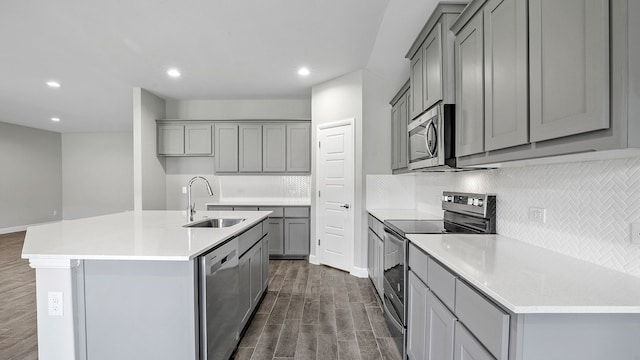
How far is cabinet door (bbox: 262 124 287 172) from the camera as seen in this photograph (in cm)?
494

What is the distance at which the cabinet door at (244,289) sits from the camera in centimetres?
226

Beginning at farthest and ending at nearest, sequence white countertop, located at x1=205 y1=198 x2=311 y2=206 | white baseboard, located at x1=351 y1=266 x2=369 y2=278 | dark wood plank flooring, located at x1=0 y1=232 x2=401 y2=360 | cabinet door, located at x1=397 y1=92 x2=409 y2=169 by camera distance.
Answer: white countertop, located at x1=205 y1=198 x2=311 y2=206 < white baseboard, located at x1=351 y1=266 x2=369 y2=278 < cabinet door, located at x1=397 y1=92 x2=409 y2=169 < dark wood plank flooring, located at x1=0 y1=232 x2=401 y2=360

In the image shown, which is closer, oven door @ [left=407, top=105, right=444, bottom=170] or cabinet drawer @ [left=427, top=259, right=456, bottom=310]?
cabinet drawer @ [left=427, top=259, right=456, bottom=310]

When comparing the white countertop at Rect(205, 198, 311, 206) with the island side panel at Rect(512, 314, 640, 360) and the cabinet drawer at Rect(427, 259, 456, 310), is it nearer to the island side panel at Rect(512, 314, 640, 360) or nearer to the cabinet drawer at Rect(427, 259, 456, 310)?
the cabinet drawer at Rect(427, 259, 456, 310)

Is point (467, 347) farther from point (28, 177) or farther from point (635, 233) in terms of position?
point (28, 177)

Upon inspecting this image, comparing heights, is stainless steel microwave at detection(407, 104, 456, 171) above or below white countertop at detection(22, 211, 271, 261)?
above

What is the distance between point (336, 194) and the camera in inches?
163

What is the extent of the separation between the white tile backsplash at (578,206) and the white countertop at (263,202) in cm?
318

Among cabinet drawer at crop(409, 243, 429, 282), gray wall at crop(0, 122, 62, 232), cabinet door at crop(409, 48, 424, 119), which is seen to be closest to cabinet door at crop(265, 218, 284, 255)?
cabinet door at crop(409, 48, 424, 119)

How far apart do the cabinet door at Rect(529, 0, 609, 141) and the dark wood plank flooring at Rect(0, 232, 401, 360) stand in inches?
75.1

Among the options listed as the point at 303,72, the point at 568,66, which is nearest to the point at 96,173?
the point at 303,72

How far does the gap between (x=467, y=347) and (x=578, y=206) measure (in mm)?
889

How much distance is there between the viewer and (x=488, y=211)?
2.01 m

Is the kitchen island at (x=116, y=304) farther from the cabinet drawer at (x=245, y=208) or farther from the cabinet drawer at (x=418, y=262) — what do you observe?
the cabinet drawer at (x=245, y=208)
